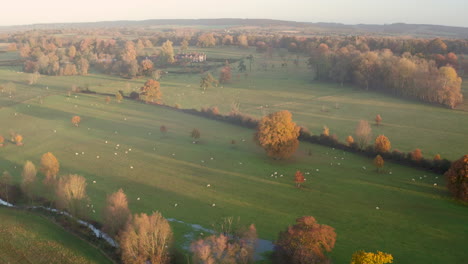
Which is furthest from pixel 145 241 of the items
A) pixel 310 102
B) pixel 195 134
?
pixel 310 102

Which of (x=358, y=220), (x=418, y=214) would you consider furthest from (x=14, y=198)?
(x=418, y=214)

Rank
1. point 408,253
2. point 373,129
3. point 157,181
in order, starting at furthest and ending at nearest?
1. point 373,129
2. point 157,181
3. point 408,253

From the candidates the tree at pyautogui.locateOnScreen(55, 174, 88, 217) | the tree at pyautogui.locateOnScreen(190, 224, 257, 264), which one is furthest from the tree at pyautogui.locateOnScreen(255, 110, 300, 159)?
the tree at pyautogui.locateOnScreen(55, 174, 88, 217)

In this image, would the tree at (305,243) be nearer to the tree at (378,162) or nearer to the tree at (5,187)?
the tree at (378,162)

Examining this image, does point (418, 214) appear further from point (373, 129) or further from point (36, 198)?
point (36, 198)

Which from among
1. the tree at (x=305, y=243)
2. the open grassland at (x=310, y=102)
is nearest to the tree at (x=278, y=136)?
the open grassland at (x=310, y=102)

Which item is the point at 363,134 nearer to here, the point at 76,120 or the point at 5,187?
the point at 5,187

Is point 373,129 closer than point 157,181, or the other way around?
point 157,181
